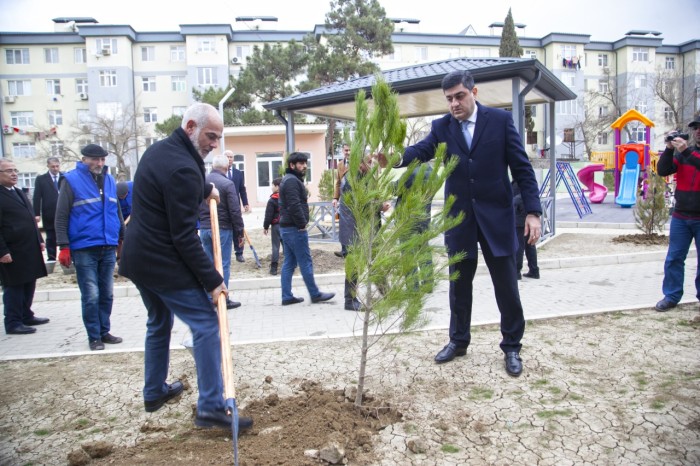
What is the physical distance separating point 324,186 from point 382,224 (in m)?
15.4

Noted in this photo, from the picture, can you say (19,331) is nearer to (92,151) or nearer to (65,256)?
(65,256)

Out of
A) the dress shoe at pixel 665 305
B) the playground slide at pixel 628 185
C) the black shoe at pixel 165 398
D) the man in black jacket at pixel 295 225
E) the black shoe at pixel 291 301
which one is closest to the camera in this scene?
the black shoe at pixel 165 398

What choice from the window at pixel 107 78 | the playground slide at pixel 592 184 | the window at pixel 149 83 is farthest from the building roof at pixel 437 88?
the window at pixel 107 78

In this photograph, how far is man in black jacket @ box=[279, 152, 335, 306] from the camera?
20.3 feet

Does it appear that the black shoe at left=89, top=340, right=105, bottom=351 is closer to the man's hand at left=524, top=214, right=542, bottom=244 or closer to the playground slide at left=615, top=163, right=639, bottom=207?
the man's hand at left=524, top=214, right=542, bottom=244

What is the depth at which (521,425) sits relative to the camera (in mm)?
2922

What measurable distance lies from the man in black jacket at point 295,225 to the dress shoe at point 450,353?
2.73 metres

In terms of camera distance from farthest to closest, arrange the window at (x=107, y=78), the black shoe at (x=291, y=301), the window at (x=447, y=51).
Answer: the window at (x=447, y=51) < the window at (x=107, y=78) < the black shoe at (x=291, y=301)

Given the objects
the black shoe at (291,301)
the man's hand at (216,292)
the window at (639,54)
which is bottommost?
the black shoe at (291,301)

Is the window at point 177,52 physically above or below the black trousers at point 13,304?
above

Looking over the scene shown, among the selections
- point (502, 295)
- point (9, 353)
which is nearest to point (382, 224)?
point (502, 295)

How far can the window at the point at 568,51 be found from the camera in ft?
148

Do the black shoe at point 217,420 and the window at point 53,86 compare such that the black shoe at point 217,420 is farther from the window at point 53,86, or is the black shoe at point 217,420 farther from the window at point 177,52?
the window at point 53,86

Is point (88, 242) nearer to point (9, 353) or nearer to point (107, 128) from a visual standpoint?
point (9, 353)
